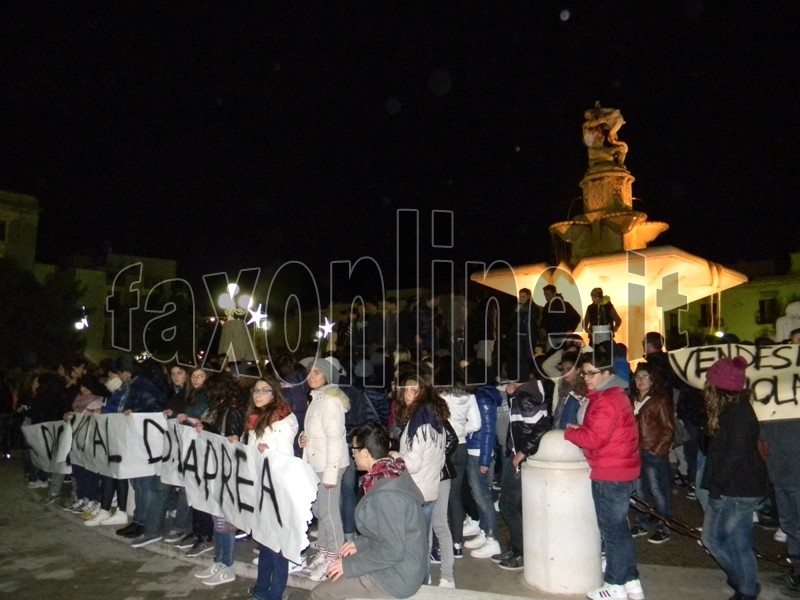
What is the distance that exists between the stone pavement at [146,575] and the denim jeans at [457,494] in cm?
37

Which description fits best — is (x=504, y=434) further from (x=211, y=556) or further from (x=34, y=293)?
(x=34, y=293)

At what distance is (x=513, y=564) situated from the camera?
6934 millimetres

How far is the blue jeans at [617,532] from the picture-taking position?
231 inches

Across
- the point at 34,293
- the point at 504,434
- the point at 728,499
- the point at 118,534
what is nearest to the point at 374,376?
the point at 504,434

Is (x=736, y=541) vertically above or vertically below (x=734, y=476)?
below

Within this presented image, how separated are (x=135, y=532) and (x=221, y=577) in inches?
93.1

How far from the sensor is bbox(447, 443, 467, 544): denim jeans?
6.95m

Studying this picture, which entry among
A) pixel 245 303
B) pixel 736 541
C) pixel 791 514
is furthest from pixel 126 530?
pixel 245 303

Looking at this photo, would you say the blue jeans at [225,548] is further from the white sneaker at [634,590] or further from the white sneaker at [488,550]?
the white sneaker at [634,590]

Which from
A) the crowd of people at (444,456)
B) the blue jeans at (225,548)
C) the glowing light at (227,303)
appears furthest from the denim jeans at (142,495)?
the glowing light at (227,303)

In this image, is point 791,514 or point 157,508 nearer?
point 791,514

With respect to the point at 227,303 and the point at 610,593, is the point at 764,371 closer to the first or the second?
the point at 610,593

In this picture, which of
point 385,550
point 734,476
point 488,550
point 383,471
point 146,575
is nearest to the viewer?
point 385,550

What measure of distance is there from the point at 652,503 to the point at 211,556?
5.82 meters
